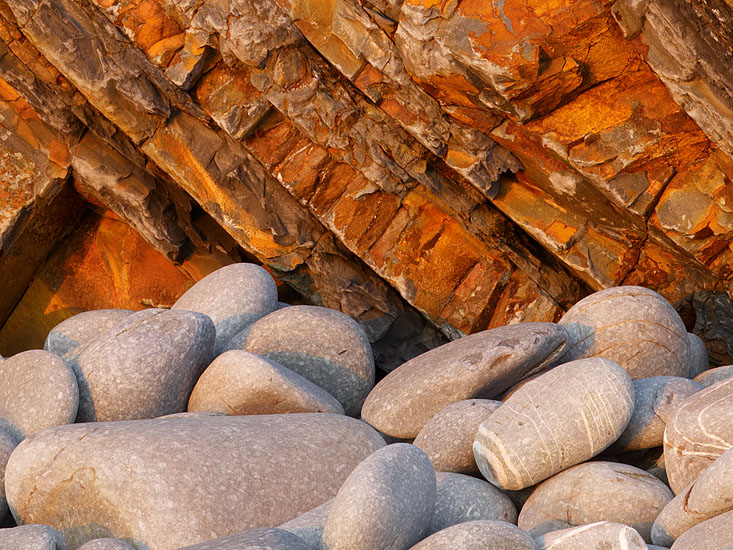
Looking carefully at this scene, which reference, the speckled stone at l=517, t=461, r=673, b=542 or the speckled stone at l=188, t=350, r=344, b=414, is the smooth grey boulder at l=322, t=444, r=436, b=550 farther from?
the speckled stone at l=188, t=350, r=344, b=414

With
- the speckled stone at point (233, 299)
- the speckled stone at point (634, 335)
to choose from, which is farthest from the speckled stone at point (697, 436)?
the speckled stone at point (233, 299)

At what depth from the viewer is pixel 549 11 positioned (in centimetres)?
402

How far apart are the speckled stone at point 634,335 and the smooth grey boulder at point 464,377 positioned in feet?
0.88

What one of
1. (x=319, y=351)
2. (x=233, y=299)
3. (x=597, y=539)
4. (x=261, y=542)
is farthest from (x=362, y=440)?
(x=233, y=299)

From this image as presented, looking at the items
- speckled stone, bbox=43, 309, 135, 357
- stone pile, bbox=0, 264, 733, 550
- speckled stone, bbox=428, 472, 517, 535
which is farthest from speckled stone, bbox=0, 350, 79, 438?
speckled stone, bbox=428, 472, 517, 535

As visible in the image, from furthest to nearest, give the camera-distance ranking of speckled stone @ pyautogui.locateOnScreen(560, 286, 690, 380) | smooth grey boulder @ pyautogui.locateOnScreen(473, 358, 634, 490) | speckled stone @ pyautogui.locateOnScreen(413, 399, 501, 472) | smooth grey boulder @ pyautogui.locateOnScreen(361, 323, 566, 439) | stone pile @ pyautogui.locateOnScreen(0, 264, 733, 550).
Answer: speckled stone @ pyautogui.locateOnScreen(560, 286, 690, 380) < smooth grey boulder @ pyautogui.locateOnScreen(361, 323, 566, 439) < speckled stone @ pyautogui.locateOnScreen(413, 399, 501, 472) < smooth grey boulder @ pyautogui.locateOnScreen(473, 358, 634, 490) < stone pile @ pyautogui.locateOnScreen(0, 264, 733, 550)

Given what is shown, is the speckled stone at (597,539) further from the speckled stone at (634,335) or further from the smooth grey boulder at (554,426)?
the speckled stone at (634,335)

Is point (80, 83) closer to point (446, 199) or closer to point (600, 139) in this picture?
point (446, 199)

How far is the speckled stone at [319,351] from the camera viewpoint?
3.91m

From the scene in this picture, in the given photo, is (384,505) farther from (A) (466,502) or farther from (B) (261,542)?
(A) (466,502)

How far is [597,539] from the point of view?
6.95 ft

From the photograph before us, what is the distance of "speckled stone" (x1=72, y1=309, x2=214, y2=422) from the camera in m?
3.39

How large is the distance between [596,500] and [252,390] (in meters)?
1.53

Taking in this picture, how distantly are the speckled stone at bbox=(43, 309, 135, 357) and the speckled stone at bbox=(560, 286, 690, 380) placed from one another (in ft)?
8.55
